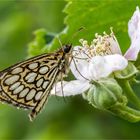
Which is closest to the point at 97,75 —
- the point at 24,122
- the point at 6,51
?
the point at 24,122

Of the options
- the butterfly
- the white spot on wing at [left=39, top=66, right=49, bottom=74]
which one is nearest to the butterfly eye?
the butterfly

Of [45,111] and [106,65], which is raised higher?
[106,65]

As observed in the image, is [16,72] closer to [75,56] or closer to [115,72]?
[75,56]

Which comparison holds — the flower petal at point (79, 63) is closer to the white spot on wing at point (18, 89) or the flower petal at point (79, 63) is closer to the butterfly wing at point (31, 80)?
the butterfly wing at point (31, 80)

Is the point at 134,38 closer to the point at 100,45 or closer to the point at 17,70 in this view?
the point at 100,45

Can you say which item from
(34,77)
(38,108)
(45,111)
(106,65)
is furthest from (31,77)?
(45,111)

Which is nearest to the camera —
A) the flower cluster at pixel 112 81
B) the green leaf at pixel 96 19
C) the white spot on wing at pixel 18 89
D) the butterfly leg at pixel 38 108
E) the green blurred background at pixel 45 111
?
the flower cluster at pixel 112 81

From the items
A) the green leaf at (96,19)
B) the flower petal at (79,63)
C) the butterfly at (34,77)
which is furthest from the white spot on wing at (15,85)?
the green leaf at (96,19)

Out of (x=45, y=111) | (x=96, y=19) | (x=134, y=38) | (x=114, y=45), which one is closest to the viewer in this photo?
(x=134, y=38)
